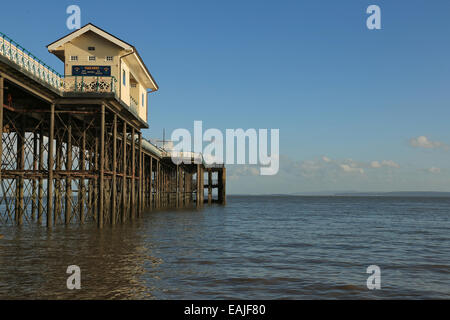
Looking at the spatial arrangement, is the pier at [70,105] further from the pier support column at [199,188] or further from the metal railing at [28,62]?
the pier support column at [199,188]

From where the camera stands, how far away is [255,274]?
1304cm

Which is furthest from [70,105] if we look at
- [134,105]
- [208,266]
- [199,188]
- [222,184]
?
[222,184]

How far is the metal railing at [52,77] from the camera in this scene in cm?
1686

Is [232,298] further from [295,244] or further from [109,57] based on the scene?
[109,57]

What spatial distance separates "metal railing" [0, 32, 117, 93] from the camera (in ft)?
55.3

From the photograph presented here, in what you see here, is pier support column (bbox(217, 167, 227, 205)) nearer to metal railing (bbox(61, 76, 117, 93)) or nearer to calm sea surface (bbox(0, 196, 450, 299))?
metal railing (bbox(61, 76, 117, 93))

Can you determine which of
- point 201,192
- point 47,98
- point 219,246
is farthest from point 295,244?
point 201,192

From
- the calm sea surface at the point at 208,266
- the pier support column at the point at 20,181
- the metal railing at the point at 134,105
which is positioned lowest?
the calm sea surface at the point at 208,266

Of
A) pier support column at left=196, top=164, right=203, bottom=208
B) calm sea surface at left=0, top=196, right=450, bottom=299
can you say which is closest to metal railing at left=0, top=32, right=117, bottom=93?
calm sea surface at left=0, top=196, right=450, bottom=299

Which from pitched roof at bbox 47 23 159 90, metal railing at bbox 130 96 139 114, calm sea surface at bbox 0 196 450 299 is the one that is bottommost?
calm sea surface at bbox 0 196 450 299

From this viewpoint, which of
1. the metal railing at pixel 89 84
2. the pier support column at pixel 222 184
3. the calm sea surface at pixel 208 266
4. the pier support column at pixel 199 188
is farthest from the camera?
the pier support column at pixel 222 184

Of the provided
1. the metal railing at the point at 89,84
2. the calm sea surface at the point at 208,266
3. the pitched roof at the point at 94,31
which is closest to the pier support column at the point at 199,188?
the pitched roof at the point at 94,31

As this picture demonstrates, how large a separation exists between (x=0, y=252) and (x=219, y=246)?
8950 mm

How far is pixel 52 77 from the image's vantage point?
21438 millimetres
